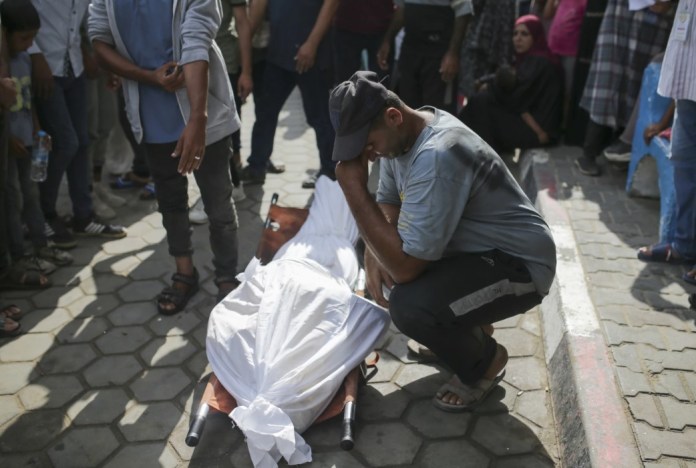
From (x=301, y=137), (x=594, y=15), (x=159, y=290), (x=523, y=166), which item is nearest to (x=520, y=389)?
(x=159, y=290)

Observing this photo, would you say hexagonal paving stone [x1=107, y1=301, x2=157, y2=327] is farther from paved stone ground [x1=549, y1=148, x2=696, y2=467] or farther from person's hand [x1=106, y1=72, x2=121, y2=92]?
paved stone ground [x1=549, y1=148, x2=696, y2=467]

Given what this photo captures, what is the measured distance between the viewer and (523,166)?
5398mm

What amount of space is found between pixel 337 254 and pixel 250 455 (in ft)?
4.20

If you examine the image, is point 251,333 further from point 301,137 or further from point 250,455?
point 301,137

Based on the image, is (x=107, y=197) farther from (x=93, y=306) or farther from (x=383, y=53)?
(x=383, y=53)

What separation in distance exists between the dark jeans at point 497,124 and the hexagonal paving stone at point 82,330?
3463mm

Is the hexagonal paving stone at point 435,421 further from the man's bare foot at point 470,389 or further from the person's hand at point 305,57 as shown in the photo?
the person's hand at point 305,57

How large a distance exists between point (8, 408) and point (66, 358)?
0.39 meters

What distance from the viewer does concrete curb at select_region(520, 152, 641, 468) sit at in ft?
7.75

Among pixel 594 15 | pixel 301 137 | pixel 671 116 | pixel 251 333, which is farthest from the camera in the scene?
pixel 301 137

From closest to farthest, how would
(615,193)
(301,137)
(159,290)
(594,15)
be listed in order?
1. (159,290)
2. (615,193)
3. (594,15)
4. (301,137)

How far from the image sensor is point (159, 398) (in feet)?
9.52

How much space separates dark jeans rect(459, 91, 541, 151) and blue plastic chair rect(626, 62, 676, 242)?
96 cm

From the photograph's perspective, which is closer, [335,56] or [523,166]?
[335,56]
